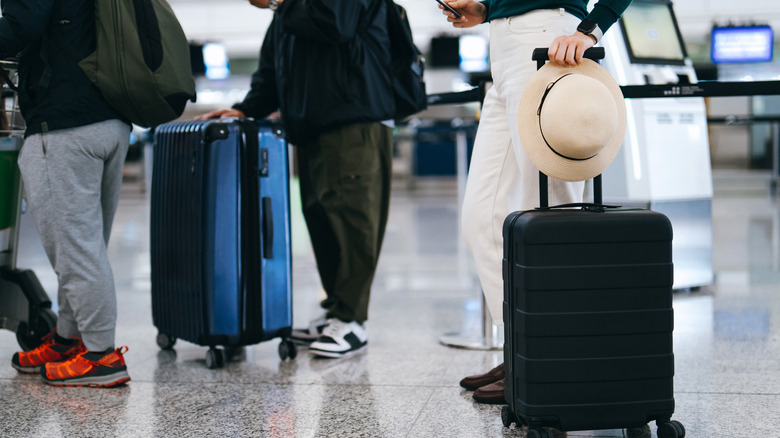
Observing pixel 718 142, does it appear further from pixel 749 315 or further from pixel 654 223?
pixel 654 223

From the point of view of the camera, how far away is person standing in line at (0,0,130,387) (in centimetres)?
216

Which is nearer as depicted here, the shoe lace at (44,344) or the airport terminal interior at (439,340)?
the airport terminal interior at (439,340)

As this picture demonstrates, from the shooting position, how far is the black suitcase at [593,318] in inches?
61.3

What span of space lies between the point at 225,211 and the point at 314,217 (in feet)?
1.36

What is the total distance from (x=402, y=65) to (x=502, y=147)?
85 centimetres

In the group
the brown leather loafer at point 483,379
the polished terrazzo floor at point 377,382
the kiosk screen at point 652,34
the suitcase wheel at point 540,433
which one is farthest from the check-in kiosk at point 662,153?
the suitcase wheel at point 540,433

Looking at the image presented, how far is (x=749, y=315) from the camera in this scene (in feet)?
10.1

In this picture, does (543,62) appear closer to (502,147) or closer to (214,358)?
(502,147)

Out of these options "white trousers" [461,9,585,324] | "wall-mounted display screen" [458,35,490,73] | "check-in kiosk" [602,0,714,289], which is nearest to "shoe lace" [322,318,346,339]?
"white trousers" [461,9,585,324]

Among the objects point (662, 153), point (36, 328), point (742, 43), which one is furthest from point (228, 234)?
point (742, 43)

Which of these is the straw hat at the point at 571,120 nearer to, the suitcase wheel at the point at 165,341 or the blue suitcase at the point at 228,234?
the blue suitcase at the point at 228,234

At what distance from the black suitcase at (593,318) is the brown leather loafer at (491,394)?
348 millimetres

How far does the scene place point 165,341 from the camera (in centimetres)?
267

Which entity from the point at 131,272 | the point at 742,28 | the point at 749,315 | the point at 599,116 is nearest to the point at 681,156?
the point at 749,315
